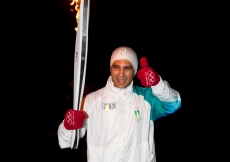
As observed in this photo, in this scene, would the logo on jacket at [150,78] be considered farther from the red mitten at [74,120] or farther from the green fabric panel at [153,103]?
the red mitten at [74,120]

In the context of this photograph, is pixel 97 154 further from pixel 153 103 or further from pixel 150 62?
pixel 150 62

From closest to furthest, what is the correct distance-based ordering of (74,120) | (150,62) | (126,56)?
1. (74,120)
2. (126,56)
3. (150,62)

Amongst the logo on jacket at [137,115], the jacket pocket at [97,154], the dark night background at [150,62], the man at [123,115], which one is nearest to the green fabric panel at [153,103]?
the man at [123,115]

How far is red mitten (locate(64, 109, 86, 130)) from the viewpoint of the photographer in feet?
5.20

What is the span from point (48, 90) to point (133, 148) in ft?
20.0

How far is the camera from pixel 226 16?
336 centimetres

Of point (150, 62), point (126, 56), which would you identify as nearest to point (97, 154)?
point (126, 56)

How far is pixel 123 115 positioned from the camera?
1.73m

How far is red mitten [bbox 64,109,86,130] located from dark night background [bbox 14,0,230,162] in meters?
2.36

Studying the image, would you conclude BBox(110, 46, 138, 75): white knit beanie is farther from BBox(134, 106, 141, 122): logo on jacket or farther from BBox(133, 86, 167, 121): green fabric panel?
BBox(134, 106, 141, 122): logo on jacket

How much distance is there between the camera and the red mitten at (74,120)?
62.4 inches

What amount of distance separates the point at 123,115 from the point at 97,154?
295 mm

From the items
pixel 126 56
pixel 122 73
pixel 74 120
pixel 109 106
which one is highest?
pixel 126 56

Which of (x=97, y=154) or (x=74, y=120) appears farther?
(x=97, y=154)
